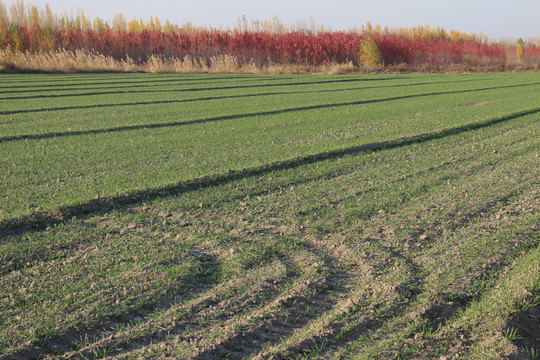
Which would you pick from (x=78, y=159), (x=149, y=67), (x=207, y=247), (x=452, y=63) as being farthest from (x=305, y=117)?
(x=452, y=63)

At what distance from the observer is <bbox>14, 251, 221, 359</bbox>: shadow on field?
2.62 m

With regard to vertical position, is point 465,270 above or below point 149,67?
below

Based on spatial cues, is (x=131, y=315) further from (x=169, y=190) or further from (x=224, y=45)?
(x=224, y=45)

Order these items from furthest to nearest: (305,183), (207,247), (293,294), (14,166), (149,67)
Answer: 1. (149,67)
2. (14,166)
3. (305,183)
4. (207,247)
5. (293,294)

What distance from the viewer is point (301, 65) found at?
2614 cm

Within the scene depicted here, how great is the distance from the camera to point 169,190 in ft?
17.3

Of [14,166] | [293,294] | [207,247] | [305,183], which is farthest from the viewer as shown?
[14,166]

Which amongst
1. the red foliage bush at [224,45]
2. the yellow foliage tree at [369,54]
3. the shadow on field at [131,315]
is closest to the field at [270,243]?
the shadow on field at [131,315]

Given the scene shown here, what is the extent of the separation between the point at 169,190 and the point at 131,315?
244 centimetres

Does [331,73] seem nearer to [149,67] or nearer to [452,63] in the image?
[149,67]

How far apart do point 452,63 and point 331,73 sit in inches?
431

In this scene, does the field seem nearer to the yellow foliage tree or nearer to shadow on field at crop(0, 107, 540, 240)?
shadow on field at crop(0, 107, 540, 240)

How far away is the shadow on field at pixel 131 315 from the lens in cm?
262

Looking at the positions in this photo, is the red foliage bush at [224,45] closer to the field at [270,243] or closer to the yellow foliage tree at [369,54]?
the yellow foliage tree at [369,54]
